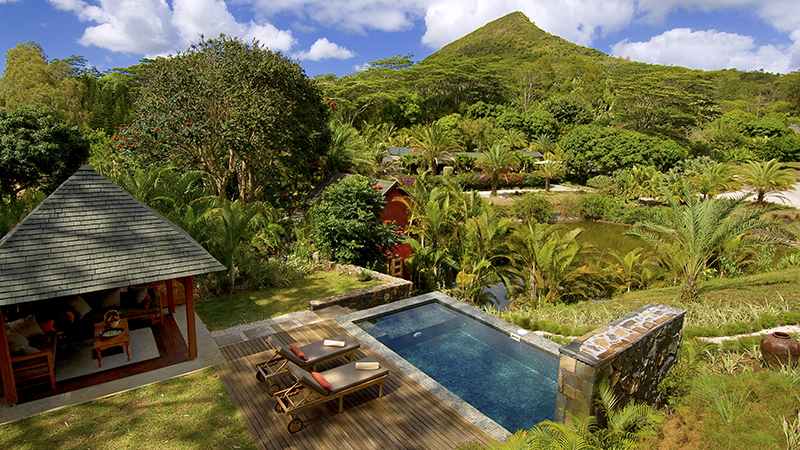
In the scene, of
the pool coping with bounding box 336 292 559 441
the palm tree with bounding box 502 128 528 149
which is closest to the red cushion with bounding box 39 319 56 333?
the pool coping with bounding box 336 292 559 441

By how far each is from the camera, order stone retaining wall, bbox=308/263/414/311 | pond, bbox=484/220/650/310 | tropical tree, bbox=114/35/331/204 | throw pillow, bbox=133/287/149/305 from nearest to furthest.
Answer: throw pillow, bbox=133/287/149/305 < stone retaining wall, bbox=308/263/414/311 < tropical tree, bbox=114/35/331/204 < pond, bbox=484/220/650/310

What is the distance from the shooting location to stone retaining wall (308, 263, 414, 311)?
902 cm

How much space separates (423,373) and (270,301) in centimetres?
449

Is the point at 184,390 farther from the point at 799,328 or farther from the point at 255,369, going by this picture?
the point at 799,328

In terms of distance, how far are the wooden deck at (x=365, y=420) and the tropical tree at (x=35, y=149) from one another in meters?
16.9

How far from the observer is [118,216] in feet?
19.7

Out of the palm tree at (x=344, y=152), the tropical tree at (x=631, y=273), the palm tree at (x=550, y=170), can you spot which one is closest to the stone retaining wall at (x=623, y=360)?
the tropical tree at (x=631, y=273)

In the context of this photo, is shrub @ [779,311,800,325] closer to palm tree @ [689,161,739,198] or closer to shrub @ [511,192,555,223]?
shrub @ [511,192,555,223]

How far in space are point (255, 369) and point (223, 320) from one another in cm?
236

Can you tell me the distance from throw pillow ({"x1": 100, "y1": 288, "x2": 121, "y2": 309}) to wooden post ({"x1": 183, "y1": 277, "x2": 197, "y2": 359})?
1.97 meters

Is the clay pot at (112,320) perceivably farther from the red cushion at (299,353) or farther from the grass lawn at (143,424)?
the red cushion at (299,353)

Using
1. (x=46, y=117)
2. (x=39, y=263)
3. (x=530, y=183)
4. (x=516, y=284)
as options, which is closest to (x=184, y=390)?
(x=39, y=263)

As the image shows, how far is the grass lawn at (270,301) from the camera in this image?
8.22 meters

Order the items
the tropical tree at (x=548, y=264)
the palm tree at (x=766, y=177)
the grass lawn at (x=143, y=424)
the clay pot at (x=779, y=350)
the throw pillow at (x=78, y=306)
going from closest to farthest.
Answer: the grass lawn at (x=143, y=424) → the clay pot at (x=779, y=350) → the throw pillow at (x=78, y=306) → the tropical tree at (x=548, y=264) → the palm tree at (x=766, y=177)
